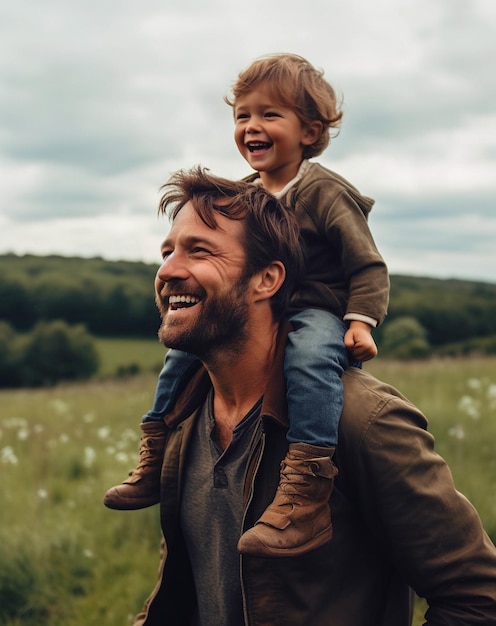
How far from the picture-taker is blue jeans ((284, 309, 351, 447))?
232 centimetres

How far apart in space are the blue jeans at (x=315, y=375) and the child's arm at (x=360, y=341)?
0.03 m

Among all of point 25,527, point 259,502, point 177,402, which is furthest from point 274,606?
point 25,527

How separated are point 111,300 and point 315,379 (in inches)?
2165

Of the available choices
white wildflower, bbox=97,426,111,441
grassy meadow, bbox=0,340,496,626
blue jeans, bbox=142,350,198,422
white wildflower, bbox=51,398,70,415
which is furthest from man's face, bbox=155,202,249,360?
white wildflower, bbox=51,398,70,415

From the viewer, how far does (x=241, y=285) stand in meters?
2.68

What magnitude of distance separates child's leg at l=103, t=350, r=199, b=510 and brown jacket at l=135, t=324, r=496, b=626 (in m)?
0.59

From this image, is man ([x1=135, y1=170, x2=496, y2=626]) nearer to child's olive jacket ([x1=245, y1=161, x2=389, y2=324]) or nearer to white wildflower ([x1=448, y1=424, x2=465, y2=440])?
child's olive jacket ([x1=245, y1=161, x2=389, y2=324])

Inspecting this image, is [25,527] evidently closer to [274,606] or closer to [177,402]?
[177,402]

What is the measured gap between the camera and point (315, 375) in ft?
7.83

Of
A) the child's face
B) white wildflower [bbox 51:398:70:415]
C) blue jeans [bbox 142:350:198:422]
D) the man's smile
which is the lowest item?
white wildflower [bbox 51:398:70:415]

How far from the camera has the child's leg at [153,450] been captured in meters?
2.97

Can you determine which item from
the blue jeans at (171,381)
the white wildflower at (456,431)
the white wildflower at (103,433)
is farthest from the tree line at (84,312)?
the blue jeans at (171,381)

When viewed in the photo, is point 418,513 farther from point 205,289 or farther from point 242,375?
point 205,289

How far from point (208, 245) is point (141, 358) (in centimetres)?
4467
